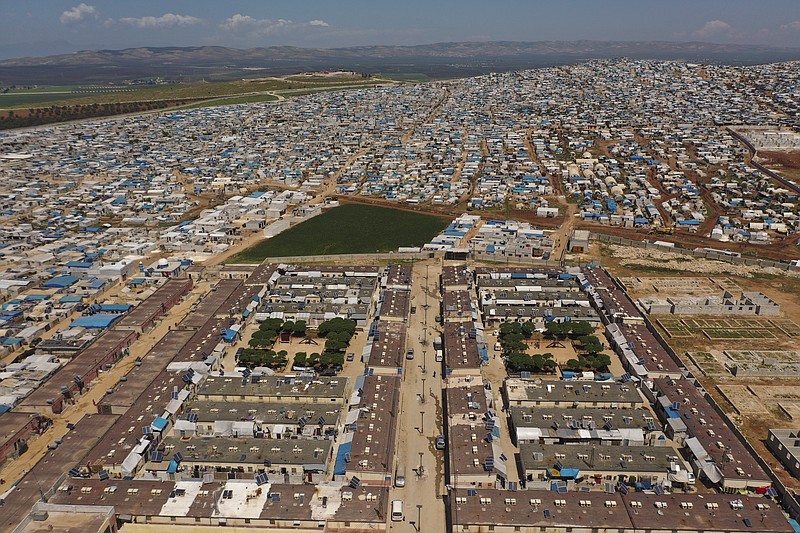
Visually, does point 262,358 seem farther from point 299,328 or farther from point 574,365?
point 574,365

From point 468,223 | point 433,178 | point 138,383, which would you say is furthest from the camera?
point 433,178

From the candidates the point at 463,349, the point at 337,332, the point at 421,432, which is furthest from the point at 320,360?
the point at 463,349

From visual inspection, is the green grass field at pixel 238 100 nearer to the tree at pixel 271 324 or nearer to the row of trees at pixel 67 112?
the row of trees at pixel 67 112

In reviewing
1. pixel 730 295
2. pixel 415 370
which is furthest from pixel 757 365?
pixel 415 370

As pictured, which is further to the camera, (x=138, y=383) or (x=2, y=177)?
(x=2, y=177)

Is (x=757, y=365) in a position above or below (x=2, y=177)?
below

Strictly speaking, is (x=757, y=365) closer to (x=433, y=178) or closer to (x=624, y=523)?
(x=624, y=523)

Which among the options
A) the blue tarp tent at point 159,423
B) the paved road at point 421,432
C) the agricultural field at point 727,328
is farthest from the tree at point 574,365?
the blue tarp tent at point 159,423
